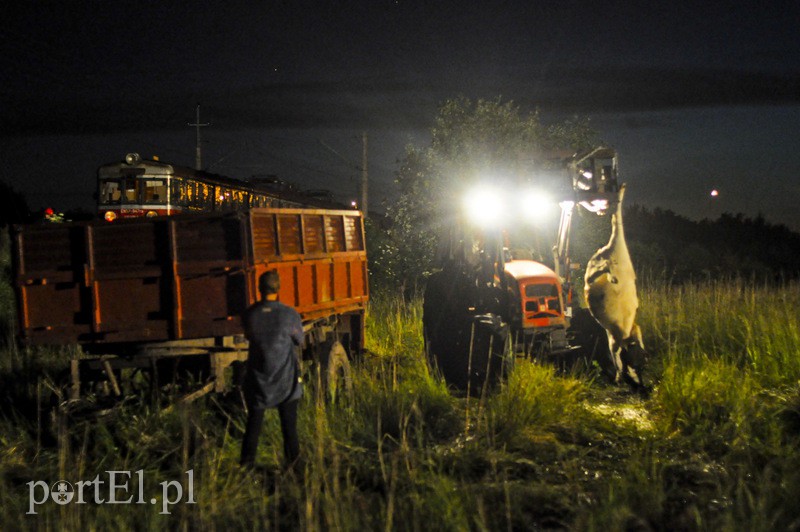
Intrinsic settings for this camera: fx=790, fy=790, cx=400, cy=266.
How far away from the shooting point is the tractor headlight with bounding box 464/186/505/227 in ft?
28.3

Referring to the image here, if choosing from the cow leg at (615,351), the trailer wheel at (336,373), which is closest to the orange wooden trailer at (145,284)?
the trailer wheel at (336,373)

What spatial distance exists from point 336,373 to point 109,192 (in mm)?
17447

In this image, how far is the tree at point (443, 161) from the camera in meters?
18.8

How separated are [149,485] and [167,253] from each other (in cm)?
222

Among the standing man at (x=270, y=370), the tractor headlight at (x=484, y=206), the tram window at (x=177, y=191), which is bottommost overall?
the standing man at (x=270, y=370)

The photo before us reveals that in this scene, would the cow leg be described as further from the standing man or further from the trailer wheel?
the standing man

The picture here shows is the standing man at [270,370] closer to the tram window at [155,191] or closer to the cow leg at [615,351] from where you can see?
the cow leg at [615,351]

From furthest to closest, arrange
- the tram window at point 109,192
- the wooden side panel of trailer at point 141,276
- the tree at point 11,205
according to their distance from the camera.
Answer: the tree at point 11,205 → the tram window at point 109,192 → the wooden side panel of trailer at point 141,276

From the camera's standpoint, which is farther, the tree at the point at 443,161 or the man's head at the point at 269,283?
the tree at the point at 443,161

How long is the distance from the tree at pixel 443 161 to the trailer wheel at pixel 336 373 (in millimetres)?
9555

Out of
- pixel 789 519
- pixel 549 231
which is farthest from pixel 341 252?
pixel 789 519

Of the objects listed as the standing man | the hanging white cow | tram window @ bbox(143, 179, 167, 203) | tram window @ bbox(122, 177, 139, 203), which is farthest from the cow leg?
tram window @ bbox(122, 177, 139, 203)

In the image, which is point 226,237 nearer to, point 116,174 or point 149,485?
point 149,485

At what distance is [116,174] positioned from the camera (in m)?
23.6
